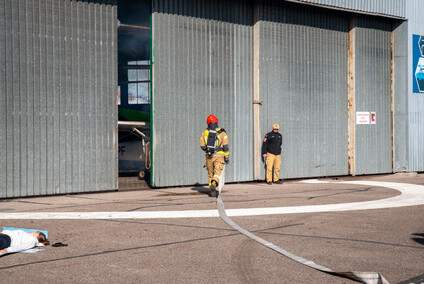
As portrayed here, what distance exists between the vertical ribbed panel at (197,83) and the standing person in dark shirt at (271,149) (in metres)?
0.60

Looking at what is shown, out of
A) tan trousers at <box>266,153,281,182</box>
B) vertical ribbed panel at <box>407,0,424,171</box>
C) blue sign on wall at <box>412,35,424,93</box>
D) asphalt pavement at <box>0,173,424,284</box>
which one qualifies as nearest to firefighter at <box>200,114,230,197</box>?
asphalt pavement at <box>0,173,424,284</box>

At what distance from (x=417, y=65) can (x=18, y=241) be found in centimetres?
1744

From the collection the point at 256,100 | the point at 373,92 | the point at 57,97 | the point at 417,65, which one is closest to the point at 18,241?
the point at 57,97

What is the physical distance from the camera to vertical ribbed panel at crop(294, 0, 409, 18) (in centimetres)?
1658

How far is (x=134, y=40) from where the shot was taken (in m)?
19.7

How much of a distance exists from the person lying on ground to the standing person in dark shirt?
983 centimetres

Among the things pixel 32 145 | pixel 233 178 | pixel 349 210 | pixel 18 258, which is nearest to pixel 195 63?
pixel 233 178

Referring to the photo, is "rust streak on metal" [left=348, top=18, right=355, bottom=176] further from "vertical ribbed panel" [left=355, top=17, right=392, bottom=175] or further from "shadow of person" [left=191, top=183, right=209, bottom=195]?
"shadow of person" [left=191, top=183, right=209, bottom=195]

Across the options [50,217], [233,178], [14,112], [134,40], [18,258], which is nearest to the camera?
[18,258]

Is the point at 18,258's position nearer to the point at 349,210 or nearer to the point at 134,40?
the point at 349,210

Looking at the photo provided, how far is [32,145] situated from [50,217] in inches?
155

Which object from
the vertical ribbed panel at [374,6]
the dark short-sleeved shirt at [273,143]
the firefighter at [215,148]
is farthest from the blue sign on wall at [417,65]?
the firefighter at [215,148]

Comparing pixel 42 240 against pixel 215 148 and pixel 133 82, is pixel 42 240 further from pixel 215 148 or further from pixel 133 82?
pixel 133 82

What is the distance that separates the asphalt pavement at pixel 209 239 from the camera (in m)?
4.76
